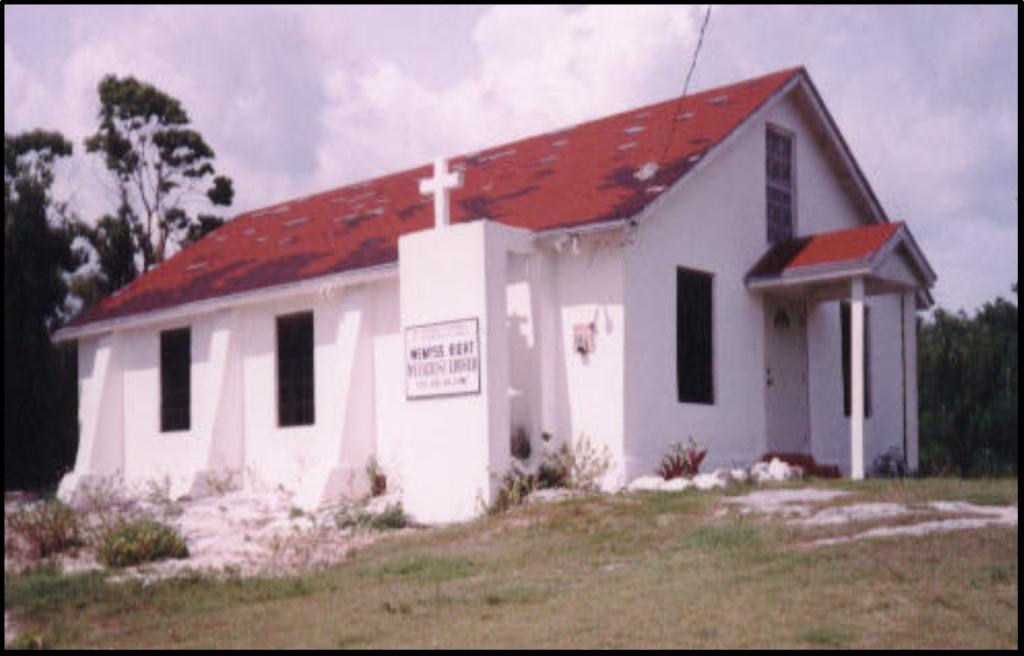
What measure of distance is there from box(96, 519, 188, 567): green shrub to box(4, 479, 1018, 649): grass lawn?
0.80 m

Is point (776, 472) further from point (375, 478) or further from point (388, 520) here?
A: point (375, 478)

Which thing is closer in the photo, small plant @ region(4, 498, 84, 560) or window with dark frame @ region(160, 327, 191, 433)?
small plant @ region(4, 498, 84, 560)

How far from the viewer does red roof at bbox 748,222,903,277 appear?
1653 centimetres

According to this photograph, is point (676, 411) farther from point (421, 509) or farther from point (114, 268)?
point (114, 268)

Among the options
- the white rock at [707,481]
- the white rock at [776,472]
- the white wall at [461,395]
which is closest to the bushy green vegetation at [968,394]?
the white rock at [776,472]

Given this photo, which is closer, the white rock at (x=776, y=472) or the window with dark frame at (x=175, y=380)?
the white rock at (x=776, y=472)

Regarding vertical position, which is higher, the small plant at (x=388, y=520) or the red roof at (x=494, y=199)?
the red roof at (x=494, y=199)

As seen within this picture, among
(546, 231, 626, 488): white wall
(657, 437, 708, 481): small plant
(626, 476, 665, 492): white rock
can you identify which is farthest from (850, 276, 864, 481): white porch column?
(546, 231, 626, 488): white wall

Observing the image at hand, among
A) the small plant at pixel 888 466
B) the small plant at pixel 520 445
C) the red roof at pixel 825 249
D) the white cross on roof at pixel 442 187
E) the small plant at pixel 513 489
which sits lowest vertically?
the small plant at pixel 888 466

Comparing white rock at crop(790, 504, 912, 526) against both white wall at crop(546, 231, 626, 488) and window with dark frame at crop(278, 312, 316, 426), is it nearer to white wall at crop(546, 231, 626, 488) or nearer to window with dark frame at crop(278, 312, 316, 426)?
white wall at crop(546, 231, 626, 488)

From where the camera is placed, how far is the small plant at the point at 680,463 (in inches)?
614

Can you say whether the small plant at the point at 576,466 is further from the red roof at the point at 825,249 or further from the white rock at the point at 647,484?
the red roof at the point at 825,249

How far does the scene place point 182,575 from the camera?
1145 centimetres

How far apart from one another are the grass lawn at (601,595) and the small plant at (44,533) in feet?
5.19
